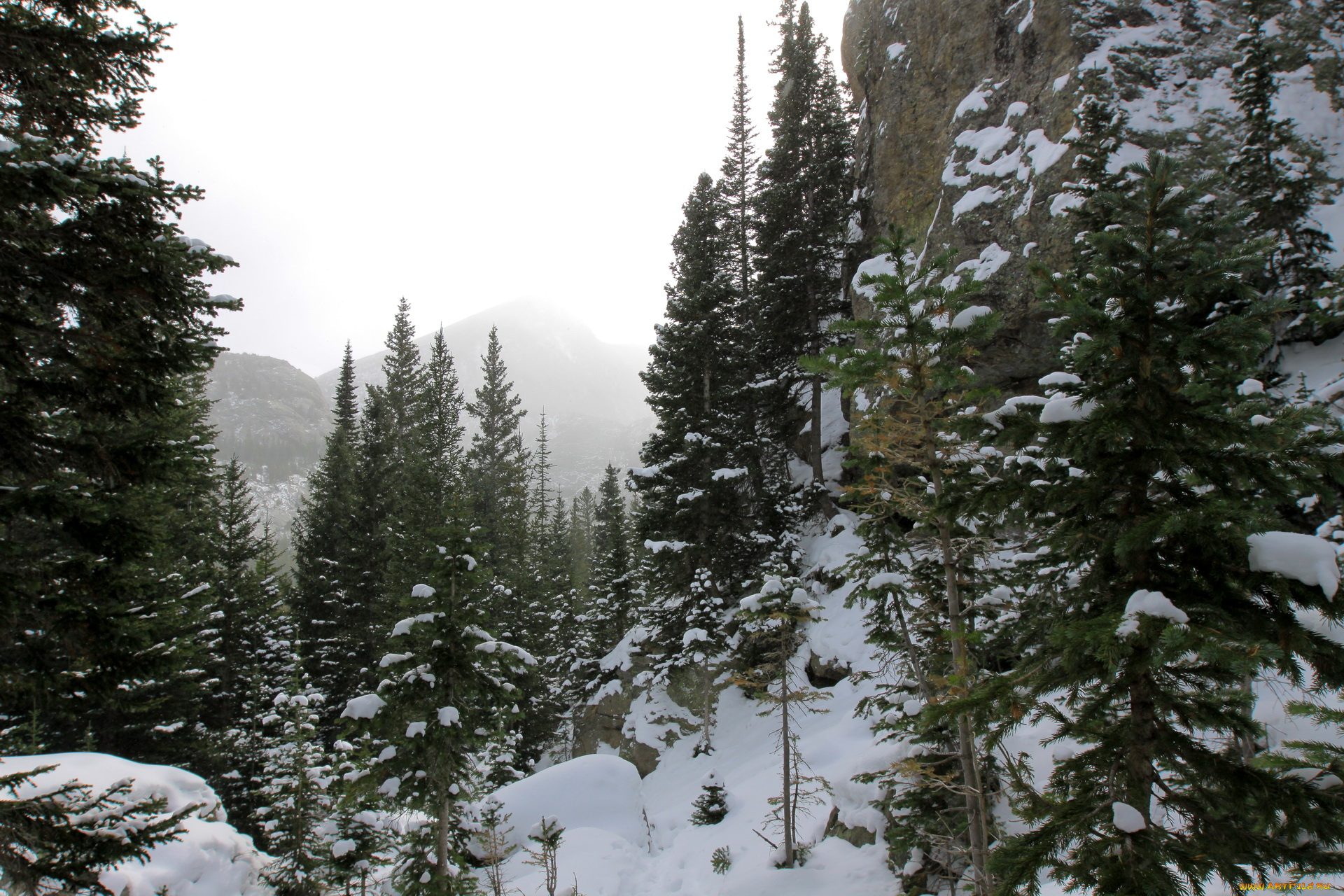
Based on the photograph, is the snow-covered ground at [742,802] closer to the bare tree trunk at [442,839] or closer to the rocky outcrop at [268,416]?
the bare tree trunk at [442,839]

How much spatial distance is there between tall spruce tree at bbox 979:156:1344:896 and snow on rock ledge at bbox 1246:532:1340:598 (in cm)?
2

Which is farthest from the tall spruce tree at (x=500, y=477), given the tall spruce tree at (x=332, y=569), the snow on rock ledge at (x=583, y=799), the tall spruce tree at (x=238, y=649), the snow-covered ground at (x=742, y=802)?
the snow-covered ground at (x=742, y=802)

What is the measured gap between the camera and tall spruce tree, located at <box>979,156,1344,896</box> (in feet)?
10.4

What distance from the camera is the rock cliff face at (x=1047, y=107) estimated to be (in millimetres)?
14383

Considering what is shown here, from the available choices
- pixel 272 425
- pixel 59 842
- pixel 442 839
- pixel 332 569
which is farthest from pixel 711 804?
pixel 272 425

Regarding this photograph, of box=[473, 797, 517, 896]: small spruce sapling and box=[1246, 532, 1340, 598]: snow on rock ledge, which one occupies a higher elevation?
box=[1246, 532, 1340, 598]: snow on rock ledge

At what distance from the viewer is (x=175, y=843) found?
10.2 meters

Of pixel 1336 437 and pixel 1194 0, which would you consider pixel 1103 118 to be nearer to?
pixel 1194 0

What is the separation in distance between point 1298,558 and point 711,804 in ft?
49.0

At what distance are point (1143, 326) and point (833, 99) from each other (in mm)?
31573

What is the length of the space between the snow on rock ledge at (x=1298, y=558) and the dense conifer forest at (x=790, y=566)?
21mm

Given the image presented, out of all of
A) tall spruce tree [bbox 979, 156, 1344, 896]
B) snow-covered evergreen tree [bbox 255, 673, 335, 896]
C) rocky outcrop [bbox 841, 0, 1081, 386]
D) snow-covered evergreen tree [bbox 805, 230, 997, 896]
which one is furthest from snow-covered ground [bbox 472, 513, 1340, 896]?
rocky outcrop [bbox 841, 0, 1081, 386]

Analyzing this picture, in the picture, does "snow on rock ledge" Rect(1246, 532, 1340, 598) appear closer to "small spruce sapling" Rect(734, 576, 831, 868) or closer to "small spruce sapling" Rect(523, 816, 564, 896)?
"small spruce sapling" Rect(734, 576, 831, 868)

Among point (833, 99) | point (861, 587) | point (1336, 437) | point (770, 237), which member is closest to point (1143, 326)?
point (1336, 437)
